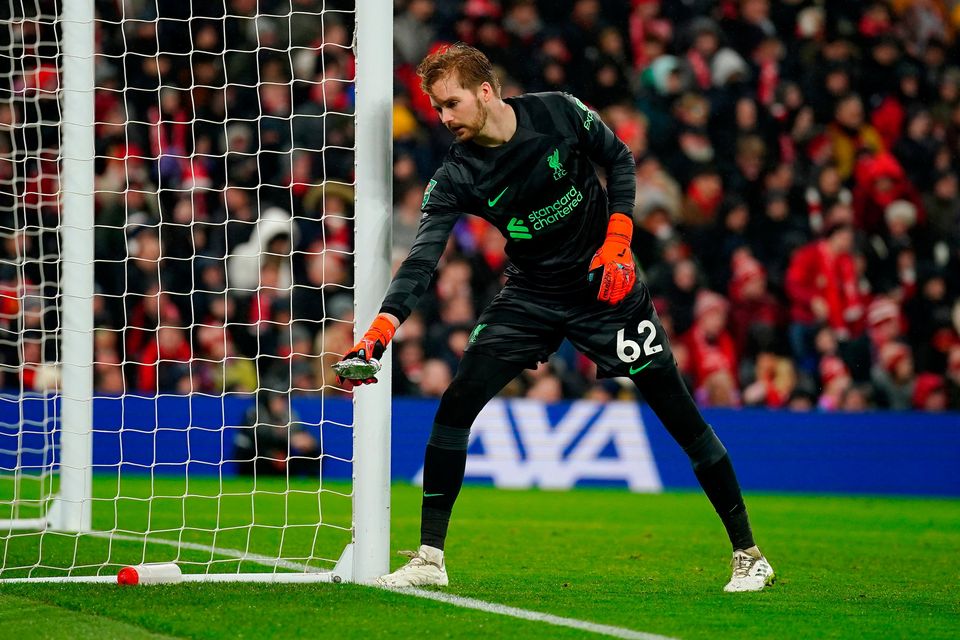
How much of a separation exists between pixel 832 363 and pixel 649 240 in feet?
7.28

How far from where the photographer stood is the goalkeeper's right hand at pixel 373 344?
502cm

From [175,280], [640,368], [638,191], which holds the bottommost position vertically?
[640,368]

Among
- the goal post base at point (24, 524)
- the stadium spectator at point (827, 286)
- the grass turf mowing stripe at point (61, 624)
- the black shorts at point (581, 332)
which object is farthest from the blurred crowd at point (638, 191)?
the grass turf mowing stripe at point (61, 624)

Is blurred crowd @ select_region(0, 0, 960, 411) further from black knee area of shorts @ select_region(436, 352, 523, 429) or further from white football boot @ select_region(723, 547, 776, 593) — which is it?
white football boot @ select_region(723, 547, 776, 593)

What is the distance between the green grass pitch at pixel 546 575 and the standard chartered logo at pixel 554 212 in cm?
155

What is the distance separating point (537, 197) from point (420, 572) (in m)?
1.65

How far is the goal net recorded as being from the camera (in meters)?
8.28

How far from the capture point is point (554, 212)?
5.70 meters

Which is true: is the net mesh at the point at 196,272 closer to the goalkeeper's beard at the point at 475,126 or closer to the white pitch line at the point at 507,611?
the white pitch line at the point at 507,611

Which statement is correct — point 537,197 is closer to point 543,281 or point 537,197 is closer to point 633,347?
point 543,281

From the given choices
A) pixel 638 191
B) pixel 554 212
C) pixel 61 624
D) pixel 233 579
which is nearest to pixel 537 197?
pixel 554 212

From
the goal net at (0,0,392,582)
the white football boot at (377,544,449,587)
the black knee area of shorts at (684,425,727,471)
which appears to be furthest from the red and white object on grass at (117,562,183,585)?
the black knee area of shorts at (684,425,727,471)

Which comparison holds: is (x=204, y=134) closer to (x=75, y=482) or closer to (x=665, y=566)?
(x=75, y=482)

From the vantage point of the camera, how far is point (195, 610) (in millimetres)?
5023
